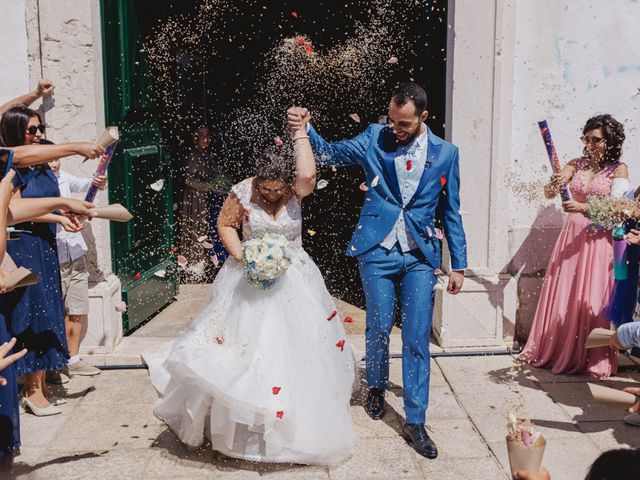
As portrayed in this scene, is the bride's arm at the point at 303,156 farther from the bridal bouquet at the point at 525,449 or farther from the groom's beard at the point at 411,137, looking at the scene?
the bridal bouquet at the point at 525,449

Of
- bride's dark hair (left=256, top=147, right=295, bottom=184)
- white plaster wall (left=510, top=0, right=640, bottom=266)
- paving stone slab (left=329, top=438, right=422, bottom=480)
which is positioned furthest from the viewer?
white plaster wall (left=510, top=0, right=640, bottom=266)

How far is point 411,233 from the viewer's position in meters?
4.81

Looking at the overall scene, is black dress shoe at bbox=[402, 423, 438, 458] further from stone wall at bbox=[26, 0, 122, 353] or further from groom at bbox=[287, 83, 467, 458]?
stone wall at bbox=[26, 0, 122, 353]

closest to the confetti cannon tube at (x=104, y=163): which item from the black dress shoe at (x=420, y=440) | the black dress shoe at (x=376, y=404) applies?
the black dress shoe at (x=376, y=404)

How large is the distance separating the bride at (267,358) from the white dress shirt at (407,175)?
0.54 metres

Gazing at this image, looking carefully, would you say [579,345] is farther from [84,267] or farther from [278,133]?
[278,133]

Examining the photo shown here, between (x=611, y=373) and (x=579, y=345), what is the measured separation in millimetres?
327

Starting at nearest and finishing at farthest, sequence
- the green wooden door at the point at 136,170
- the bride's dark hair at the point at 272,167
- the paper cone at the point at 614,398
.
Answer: the paper cone at the point at 614,398, the bride's dark hair at the point at 272,167, the green wooden door at the point at 136,170

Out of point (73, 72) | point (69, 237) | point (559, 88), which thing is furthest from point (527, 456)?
point (73, 72)

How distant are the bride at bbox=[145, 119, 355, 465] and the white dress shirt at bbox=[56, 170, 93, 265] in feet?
4.55

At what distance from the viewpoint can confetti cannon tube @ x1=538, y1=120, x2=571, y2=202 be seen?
5613 mm

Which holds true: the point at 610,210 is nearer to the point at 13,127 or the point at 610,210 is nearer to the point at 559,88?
the point at 559,88

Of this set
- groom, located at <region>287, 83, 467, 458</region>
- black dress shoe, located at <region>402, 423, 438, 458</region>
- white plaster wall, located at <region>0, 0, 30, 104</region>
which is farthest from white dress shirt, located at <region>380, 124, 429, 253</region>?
white plaster wall, located at <region>0, 0, 30, 104</region>

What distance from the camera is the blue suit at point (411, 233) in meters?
4.76
